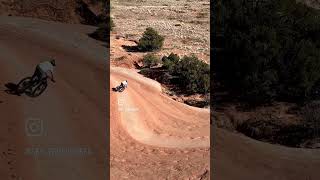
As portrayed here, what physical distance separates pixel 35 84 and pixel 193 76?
1119 centimetres

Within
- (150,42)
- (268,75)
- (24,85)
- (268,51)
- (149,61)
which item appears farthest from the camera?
(150,42)

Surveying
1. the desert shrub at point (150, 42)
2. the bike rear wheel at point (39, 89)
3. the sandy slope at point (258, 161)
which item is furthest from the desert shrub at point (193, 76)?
the bike rear wheel at point (39, 89)

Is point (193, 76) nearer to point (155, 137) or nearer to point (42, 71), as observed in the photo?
point (155, 137)

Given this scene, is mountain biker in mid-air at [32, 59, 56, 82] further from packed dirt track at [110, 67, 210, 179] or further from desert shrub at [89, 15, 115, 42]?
desert shrub at [89, 15, 115, 42]

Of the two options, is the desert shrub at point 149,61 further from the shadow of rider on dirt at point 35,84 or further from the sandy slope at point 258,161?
the shadow of rider on dirt at point 35,84

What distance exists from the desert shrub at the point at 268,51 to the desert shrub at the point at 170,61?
233cm

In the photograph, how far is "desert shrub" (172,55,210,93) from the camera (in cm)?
2650

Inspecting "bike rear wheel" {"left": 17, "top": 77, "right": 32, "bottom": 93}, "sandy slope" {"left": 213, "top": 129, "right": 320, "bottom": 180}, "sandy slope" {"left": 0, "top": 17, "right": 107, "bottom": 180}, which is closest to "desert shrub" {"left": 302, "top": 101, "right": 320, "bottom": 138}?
"sandy slope" {"left": 213, "top": 129, "right": 320, "bottom": 180}

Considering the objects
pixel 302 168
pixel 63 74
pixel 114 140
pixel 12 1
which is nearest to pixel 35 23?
pixel 12 1

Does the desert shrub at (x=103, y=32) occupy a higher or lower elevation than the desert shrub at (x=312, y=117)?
higher

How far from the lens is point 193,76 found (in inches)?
1043

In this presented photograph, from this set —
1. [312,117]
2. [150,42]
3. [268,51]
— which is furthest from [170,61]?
[312,117]

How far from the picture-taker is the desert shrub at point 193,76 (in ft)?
86.9

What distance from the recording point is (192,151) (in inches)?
656
